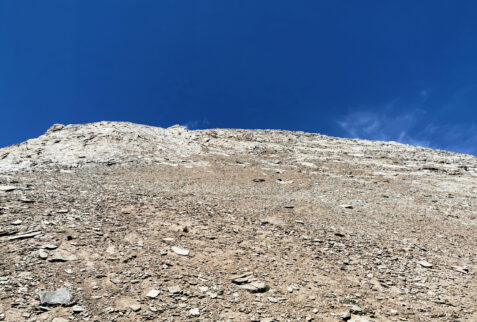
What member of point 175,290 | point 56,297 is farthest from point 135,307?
point 56,297

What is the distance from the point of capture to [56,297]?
19.2ft

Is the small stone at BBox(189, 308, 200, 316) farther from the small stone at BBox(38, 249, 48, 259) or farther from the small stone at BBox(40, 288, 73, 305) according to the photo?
the small stone at BBox(38, 249, 48, 259)

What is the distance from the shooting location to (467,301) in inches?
295

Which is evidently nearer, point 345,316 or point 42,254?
point 345,316

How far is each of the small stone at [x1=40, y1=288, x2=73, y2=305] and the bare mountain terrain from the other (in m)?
0.03

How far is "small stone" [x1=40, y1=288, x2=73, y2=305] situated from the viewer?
5.73 metres

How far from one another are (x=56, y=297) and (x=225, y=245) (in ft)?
16.3

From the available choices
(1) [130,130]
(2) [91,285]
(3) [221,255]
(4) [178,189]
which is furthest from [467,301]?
(1) [130,130]

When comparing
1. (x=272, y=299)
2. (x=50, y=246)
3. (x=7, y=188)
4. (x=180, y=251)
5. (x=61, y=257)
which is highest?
(x=7, y=188)

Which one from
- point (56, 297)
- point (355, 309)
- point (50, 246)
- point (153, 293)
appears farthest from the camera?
point (50, 246)

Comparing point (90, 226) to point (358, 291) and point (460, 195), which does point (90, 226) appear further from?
point (460, 195)

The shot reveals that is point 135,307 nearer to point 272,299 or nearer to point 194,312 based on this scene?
point 194,312

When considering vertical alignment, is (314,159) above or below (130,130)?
below

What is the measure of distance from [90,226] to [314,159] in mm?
24166
